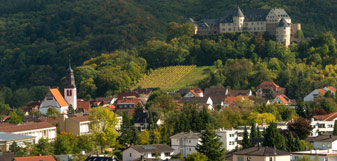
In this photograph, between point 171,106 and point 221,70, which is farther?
point 221,70

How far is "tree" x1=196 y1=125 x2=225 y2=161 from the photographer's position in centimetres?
6919

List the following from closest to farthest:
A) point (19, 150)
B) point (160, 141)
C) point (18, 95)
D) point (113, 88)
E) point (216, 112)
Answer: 1. point (19, 150)
2. point (160, 141)
3. point (216, 112)
4. point (113, 88)
5. point (18, 95)

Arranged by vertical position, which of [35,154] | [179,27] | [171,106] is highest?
[179,27]

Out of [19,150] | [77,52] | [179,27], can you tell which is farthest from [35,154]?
[77,52]

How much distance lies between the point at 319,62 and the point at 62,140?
213ft

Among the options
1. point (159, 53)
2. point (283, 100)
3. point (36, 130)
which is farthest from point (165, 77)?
point (36, 130)

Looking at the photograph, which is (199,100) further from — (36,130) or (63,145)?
(63,145)

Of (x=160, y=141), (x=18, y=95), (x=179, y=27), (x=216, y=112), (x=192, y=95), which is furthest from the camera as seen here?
(x=179, y=27)

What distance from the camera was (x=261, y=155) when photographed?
2494 inches

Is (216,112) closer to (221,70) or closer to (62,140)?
(62,140)

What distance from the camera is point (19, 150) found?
226 ft

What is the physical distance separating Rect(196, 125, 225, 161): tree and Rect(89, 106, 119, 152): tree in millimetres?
10565

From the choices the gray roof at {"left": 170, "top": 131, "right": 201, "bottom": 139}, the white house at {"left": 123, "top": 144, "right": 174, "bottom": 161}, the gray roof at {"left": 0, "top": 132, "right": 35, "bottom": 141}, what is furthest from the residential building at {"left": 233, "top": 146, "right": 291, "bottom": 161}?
the gray roof at {"left": 0, "top": 132, "right": 35, "bottom": 141}

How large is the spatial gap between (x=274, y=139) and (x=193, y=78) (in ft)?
190
